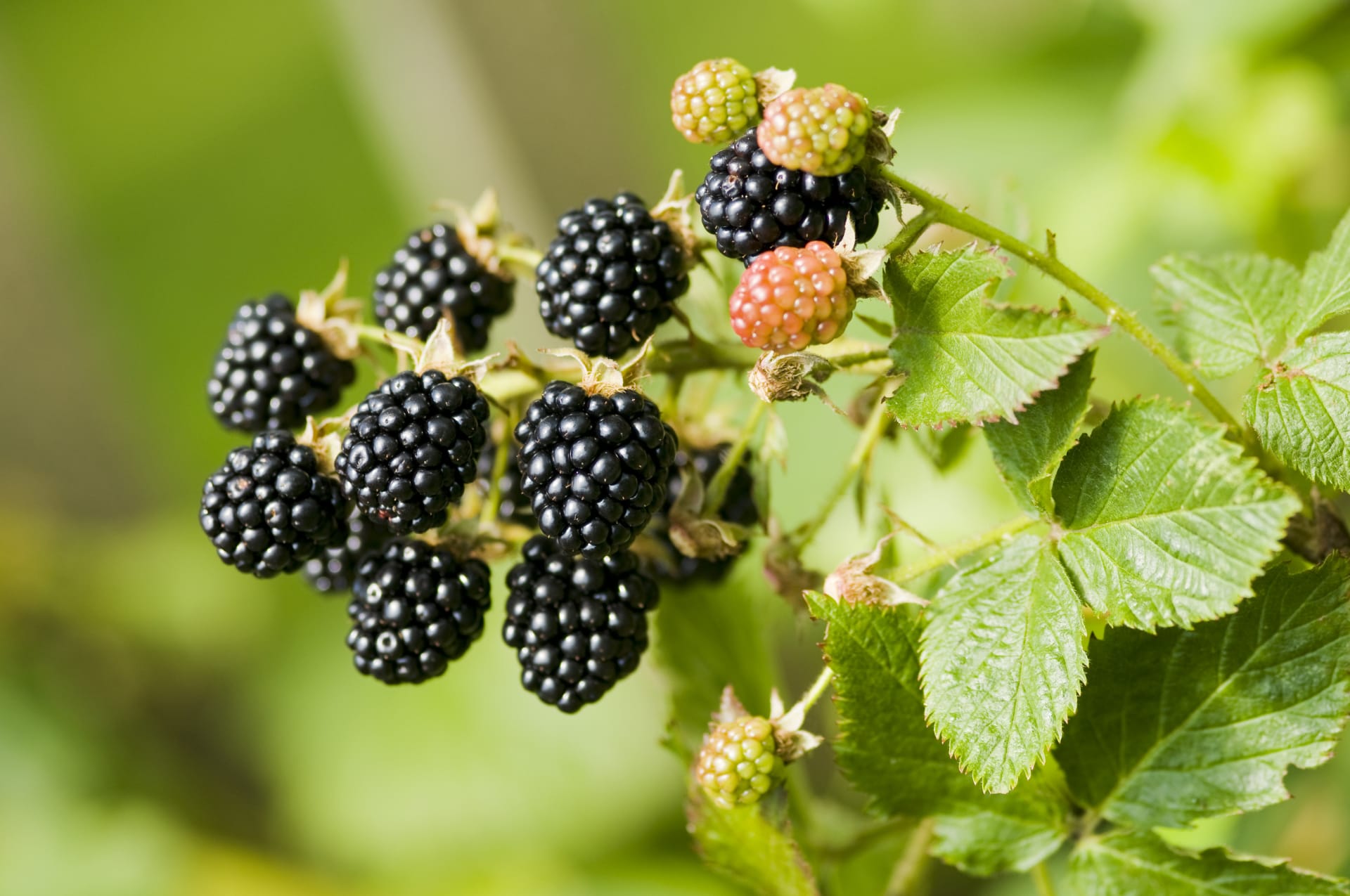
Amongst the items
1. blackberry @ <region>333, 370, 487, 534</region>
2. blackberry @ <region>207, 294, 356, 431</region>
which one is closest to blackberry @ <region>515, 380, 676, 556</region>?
blackberry @ <region>333, 370, 487, 534</region>

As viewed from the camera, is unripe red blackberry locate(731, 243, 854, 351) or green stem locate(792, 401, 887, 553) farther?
green stem locate(792, 401, 887, 553)

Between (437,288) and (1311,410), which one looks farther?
(437,288)

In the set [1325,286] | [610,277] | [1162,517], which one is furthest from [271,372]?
[1325,286]

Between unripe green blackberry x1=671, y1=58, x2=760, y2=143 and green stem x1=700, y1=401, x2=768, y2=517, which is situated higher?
unripe green blackberry x1=671, y1=58, x2=760, y2=143

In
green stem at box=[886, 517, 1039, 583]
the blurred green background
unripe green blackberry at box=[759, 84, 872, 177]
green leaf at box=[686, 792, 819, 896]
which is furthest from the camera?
the blurred green background

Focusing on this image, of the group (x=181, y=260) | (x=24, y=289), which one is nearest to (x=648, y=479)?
(x=181, y=260)

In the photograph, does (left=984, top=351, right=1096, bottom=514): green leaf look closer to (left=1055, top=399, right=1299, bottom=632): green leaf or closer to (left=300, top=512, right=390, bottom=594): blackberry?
→ (left=1055, top=399, right=1299, bottom=632): green leaf

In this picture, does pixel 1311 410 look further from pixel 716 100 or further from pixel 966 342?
pixel 716 100
